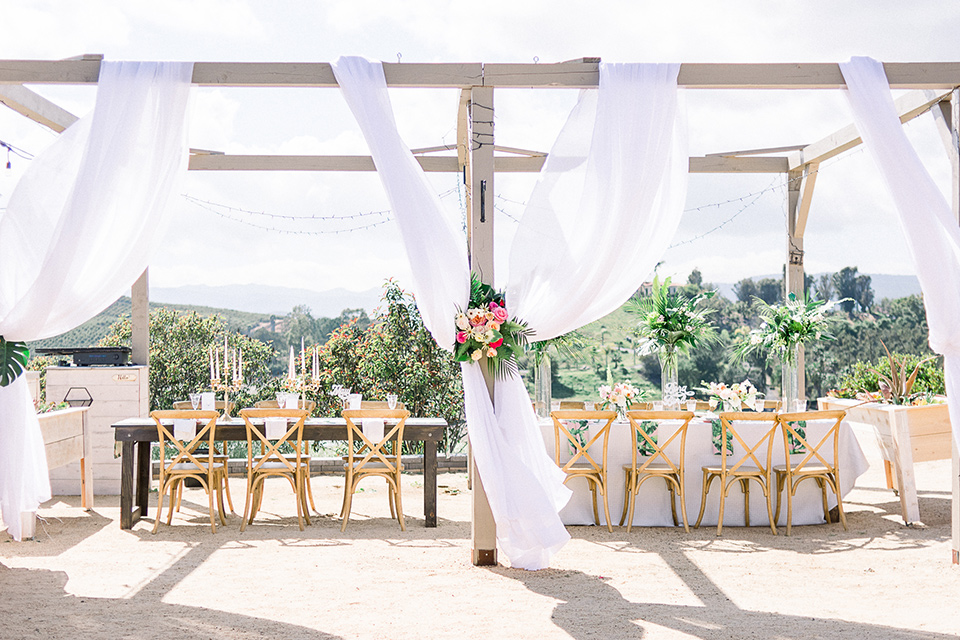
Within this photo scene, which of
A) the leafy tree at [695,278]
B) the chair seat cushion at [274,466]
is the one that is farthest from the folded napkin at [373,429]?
the leafy tree at [695,278]

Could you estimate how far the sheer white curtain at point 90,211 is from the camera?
479 centimetres

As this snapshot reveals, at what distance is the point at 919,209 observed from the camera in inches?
193

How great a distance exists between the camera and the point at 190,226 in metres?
22.7

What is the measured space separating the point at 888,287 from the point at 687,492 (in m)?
14.3

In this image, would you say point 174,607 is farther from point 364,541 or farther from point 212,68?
point 212,68

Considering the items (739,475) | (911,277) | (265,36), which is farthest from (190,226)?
(739,475)

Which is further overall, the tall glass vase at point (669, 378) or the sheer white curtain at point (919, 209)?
the tall glass vase at point (669, 378)

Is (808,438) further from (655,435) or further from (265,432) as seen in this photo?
(265,432)

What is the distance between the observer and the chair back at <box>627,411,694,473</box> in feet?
19.0

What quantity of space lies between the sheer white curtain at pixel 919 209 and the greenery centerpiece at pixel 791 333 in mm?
2156

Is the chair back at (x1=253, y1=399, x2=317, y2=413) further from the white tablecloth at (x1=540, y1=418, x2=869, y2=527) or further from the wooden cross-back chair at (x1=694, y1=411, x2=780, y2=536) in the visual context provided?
the wooden cross-back chair at (x1=694, y1=411, x2=780, y2=536)

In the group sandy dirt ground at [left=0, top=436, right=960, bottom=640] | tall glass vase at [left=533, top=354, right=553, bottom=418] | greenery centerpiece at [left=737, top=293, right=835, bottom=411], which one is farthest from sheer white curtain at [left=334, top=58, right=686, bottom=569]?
greenery centerpiece at [left=737, top=293, right=835, bottom=411]

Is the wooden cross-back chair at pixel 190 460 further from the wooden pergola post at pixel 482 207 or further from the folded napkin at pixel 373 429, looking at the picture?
the wooden pergola post at pixel 482 207

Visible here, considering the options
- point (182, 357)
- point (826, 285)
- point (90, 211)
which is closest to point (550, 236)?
point (90, 211)
